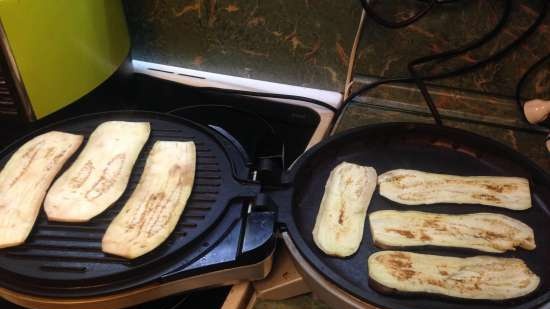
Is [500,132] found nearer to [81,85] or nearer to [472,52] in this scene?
[472,52]

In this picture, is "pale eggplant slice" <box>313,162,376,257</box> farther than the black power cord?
No

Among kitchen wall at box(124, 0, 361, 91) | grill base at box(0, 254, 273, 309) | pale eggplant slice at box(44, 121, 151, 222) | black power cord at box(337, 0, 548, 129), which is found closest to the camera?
grill base at box(0, 254, 273, 309)

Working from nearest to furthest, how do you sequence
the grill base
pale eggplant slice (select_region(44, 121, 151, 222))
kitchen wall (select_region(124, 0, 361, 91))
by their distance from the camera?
the grill base, pale eggplant slice (select_region(44, 121, 151, 222)), kitchen wall (select_region(124, 0, 361, 91))

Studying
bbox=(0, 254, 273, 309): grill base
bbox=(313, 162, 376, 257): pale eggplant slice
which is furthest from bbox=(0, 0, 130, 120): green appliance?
bbox=(313, 162, 376, 257): pale eggplant slice

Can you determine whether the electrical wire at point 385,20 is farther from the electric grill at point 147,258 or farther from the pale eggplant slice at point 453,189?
the electric grill at point 147,258

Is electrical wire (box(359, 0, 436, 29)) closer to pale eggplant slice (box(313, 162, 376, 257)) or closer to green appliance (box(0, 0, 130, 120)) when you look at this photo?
pale eggplant slice (box(313, 162, 376, 257))

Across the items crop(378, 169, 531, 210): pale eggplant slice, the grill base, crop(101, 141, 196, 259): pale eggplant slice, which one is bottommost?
the grill base

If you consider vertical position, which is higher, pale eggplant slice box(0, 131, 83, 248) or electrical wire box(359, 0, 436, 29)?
Answer: electrical wire box(359, 0, 436, 29)

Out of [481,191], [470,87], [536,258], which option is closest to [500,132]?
[470,87]

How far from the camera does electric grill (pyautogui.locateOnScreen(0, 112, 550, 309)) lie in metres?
0.58

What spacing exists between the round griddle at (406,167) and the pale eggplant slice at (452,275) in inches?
0.4

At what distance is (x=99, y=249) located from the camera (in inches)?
24.3

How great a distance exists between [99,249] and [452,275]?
0.47 metres

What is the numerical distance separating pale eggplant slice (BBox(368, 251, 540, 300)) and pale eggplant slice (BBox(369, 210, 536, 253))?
24 mm
